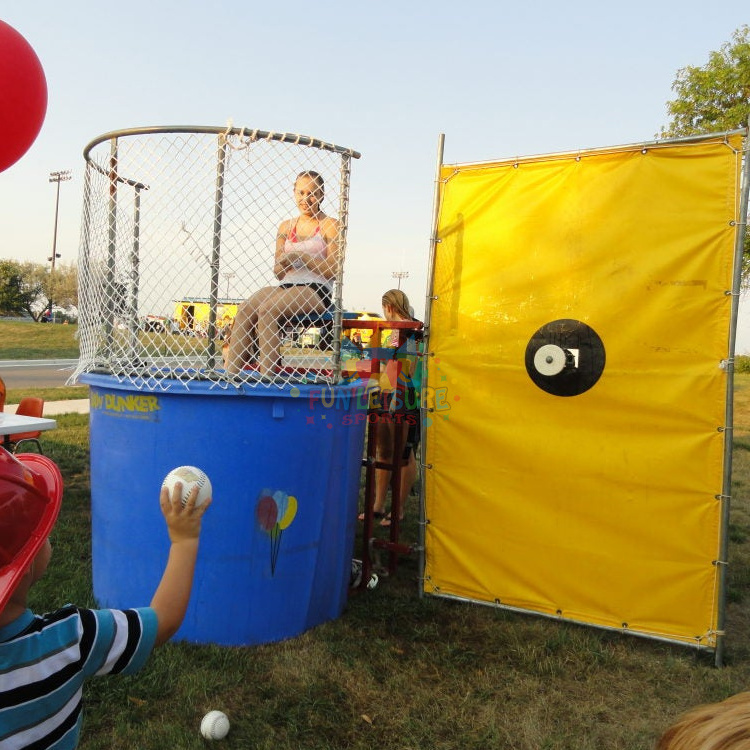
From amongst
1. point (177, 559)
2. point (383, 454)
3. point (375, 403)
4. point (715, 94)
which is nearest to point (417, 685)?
point (375, 403)

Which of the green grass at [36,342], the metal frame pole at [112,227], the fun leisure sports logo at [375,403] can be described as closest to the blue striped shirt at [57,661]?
the fun leisure sports logo at [375,403]

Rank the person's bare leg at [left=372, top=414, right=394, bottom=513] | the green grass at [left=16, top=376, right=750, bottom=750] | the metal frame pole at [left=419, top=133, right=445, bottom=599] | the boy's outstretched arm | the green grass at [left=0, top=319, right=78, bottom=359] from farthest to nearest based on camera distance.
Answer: the green grass at [left=0, top=319, right=78, bottom=359] < the person's bare leg at [left=372, top=414, right=394, bottom=513] < the metal frame pole at [left=419, top=133, right=445, bottom=599] < the green grass at [left=16, top=376, right=750, bottom=750] < the boy's outstretched arm

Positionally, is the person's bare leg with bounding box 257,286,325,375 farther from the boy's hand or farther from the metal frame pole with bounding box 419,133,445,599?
the boy's hand

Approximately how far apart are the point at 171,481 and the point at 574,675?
2.87 meters

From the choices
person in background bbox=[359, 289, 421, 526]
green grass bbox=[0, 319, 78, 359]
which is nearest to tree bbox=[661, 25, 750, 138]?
person in background bbox=[359, 289, 421, 526]

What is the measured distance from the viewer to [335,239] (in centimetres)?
393

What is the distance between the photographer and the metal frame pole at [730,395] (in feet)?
12.0

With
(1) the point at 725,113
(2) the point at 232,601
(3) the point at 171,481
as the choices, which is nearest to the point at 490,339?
(2) the point at 232,601

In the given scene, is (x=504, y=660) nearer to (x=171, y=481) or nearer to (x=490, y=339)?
(x=490, y=339)

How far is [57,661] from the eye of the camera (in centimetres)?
147

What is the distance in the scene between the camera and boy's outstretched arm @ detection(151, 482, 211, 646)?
166 centimetres

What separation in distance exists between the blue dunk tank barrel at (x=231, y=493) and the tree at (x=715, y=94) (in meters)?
15.2

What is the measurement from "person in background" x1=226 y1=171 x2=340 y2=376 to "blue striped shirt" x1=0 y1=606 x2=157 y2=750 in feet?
7.62

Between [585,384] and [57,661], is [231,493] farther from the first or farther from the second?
[585,384]
